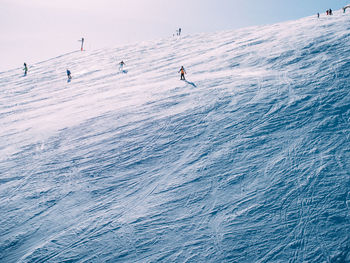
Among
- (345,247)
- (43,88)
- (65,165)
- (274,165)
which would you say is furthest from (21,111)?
(345,247)

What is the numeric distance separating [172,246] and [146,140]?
4636mm

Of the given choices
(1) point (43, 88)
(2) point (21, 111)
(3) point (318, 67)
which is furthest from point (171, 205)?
(1) point (43, 88)

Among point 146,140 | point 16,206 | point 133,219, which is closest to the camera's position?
point 133,219

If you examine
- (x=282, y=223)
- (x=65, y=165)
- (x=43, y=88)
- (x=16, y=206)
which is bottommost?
(x=282, y=223)

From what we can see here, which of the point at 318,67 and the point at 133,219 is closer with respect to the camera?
the point at 133,219

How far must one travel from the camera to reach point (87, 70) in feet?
74.9

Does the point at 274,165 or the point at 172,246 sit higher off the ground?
the point at 274,165

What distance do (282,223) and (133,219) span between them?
12.1 feet

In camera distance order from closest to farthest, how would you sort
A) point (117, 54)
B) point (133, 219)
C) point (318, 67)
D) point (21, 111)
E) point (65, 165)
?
point (133, 219), point (65, 165), point (318, 67), point (21, 111), point (117, 54)

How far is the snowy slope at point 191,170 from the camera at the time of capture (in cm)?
517

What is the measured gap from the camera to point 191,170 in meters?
7.20

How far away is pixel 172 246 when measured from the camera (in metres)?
5.15

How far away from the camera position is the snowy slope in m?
5.17

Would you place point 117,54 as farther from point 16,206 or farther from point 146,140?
point 16,206
